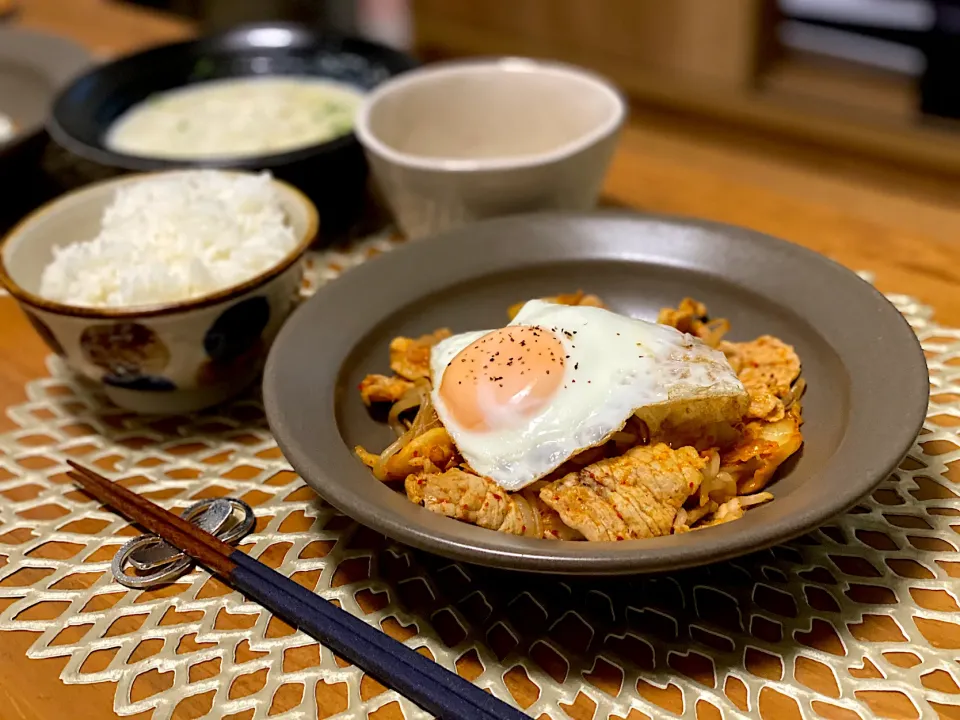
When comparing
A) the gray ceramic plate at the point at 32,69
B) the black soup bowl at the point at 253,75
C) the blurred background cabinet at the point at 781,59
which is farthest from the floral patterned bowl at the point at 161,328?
the blurred background cabinet at the point at 781,59

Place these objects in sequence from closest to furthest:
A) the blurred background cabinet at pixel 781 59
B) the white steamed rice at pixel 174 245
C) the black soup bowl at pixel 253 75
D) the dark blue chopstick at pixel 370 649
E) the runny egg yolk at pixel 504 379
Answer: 1. the dark blue chopstick at pixel 370 649
2. the runny egg yolk at pixel 504 379
3. the white steamed rice at pixel 174 245
4. the black soup bowl at pixel 253 75
5. the blurred background cabinet at pixel 781 59

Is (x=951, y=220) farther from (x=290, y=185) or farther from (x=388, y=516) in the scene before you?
(x=388, y=516)

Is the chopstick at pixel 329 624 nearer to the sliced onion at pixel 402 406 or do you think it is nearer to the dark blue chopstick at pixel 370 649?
the dark blue chopstick at pixel 370 649

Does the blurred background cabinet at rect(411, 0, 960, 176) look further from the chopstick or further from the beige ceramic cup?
the chopstick

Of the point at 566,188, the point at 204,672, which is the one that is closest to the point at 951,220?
the point at 566,188

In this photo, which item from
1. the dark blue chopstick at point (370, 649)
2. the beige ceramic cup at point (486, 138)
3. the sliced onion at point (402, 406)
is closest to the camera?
the dark blue chopstick at point (370, 649)

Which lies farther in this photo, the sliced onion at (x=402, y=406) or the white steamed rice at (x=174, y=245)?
the white steamed rice at (x=174, y=245)

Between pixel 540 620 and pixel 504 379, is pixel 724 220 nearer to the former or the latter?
pixel 504 379
